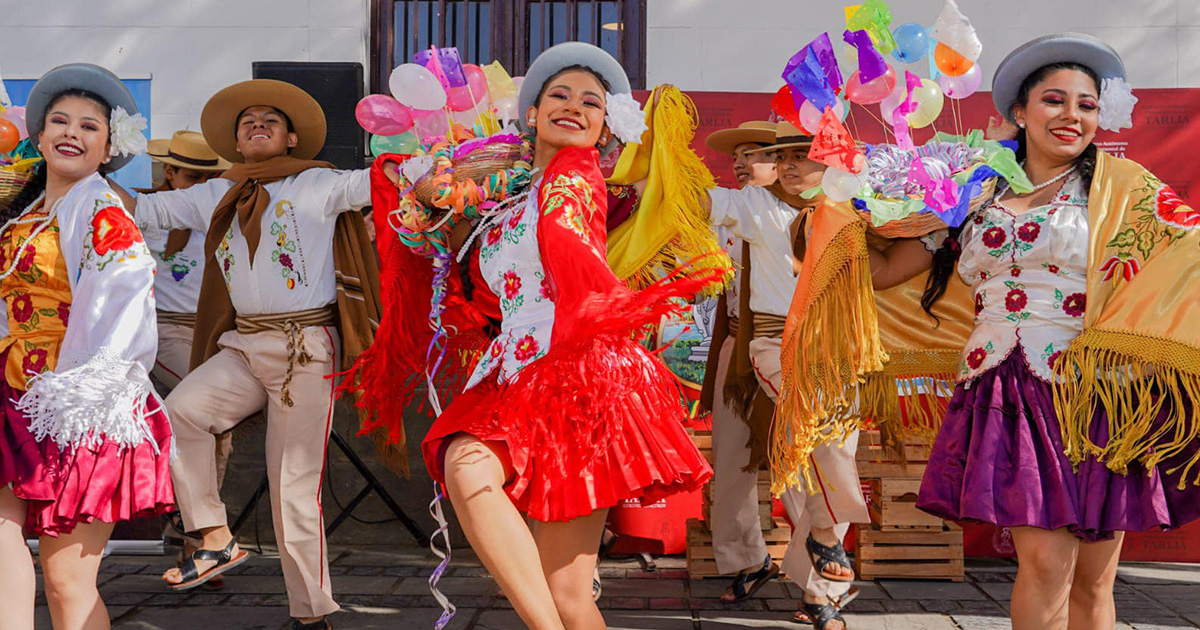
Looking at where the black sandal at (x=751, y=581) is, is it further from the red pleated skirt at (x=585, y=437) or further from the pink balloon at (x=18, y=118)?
the pink balloon at (x=18, y=118)

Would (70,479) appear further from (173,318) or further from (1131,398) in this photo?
(1131,398)

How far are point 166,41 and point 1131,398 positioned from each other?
→ 6213mm

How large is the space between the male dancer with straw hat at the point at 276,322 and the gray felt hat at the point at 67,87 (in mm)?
786

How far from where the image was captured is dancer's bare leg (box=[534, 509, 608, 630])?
277 cm

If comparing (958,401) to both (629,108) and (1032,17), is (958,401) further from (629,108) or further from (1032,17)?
(1032,17)

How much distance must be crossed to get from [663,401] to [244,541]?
357 centimetres

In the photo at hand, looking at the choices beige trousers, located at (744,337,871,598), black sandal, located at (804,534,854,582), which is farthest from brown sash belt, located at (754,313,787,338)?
black sandal, located at (804,534,854,582)

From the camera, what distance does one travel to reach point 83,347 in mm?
2959

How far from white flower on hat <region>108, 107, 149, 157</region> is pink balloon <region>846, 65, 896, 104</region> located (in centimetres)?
207

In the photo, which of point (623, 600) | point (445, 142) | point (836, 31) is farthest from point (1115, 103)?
point (836, 31)

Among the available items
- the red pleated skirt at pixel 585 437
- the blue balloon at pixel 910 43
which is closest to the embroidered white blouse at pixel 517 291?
the red pleated skirt at pixel 585 437

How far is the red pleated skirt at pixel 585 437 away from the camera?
8.91 ft

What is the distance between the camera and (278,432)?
4078 millimetres

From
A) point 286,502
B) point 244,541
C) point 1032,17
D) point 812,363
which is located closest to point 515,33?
point 1032,17
